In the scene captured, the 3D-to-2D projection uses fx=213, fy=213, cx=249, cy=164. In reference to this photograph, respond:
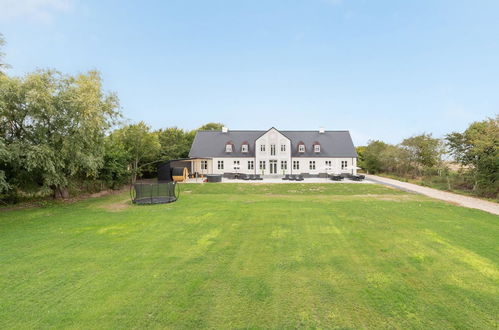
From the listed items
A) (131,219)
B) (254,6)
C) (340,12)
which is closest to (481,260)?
(131,219)

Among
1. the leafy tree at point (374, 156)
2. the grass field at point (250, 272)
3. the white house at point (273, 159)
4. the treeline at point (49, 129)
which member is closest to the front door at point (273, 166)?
the white house at point (273, 159)

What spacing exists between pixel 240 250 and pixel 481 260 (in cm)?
638

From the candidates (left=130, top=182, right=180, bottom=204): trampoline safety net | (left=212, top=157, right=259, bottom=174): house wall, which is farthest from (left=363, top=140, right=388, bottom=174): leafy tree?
(left=130, top=182, right=180, bottom=204): trampoline safety net

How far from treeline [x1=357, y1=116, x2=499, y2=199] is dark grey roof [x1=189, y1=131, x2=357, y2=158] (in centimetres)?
525

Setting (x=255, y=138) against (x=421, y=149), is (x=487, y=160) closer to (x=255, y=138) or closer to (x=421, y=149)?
(x=421, y=149)

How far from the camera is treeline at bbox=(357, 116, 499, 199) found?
14875 millimetres

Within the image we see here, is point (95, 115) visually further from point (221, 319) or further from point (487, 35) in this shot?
point (487, 35)

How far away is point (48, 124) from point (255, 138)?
25.1 meters

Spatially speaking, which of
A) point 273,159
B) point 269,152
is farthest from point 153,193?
point 273,159

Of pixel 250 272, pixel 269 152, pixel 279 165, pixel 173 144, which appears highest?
pixel 173 144

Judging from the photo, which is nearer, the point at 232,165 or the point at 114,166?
the point at 114,166

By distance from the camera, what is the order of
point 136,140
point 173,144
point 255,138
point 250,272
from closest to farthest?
point 250,272
point 136,140
point 173,144
point 255,138

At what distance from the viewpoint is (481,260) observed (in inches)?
220

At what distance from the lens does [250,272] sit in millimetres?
4953
